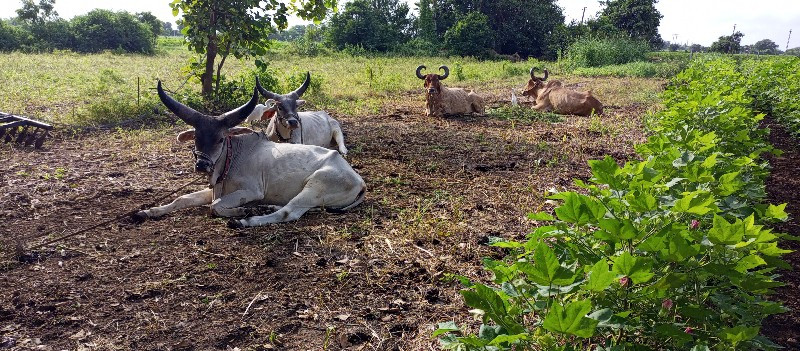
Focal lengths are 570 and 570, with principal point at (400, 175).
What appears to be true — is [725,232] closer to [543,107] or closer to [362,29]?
[543,107]

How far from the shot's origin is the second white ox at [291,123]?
264 inches

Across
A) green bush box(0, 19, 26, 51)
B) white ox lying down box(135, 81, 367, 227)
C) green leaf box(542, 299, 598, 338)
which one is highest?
green bush box(0, 19, 26, 51)

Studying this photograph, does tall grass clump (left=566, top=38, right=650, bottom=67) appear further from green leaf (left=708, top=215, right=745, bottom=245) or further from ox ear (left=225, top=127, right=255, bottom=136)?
green leaf (left=708, top=215, right=745, bottom=245)

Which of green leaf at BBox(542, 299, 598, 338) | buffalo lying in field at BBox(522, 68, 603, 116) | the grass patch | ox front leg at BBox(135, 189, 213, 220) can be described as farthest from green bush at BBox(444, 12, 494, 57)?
green leaf at BBox(542, 299, 598, 338)

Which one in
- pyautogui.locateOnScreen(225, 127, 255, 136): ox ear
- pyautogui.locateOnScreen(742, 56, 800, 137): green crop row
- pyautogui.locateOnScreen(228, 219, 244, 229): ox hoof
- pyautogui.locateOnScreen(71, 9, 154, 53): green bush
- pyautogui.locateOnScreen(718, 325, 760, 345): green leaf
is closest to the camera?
pyautogui.locateOnScreen(718, 325, 760, 345): green leaf

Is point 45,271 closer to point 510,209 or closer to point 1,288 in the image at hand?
point 1,288

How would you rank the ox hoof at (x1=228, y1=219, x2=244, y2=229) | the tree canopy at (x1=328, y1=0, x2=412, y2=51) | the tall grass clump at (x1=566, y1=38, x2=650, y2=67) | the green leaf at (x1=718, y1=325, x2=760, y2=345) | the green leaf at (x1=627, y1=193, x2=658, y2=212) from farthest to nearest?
the tree canopy at (x1=328, y1=0, x2=412, y2=51)
the tall grass clump at (x1=566, y1=38, x2=650, y2=67)
the ox hoof at (x1=228, y1=219, x2=244, y2=229)
the green leaf at (x1=627, y1=193, x2=658, y2=212)
the green leaf at (x1=718, y1=325, x2=760, y2=345)

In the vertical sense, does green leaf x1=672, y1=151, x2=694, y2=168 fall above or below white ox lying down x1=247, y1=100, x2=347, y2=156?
above

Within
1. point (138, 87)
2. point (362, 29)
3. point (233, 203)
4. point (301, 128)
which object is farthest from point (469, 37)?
point (233, 203)

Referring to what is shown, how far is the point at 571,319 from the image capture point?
160 cm

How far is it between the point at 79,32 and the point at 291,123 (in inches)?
1084

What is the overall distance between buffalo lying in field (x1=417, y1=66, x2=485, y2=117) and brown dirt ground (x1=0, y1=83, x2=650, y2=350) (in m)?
3.37

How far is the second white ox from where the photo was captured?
6703mm

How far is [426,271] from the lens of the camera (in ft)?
12.9
